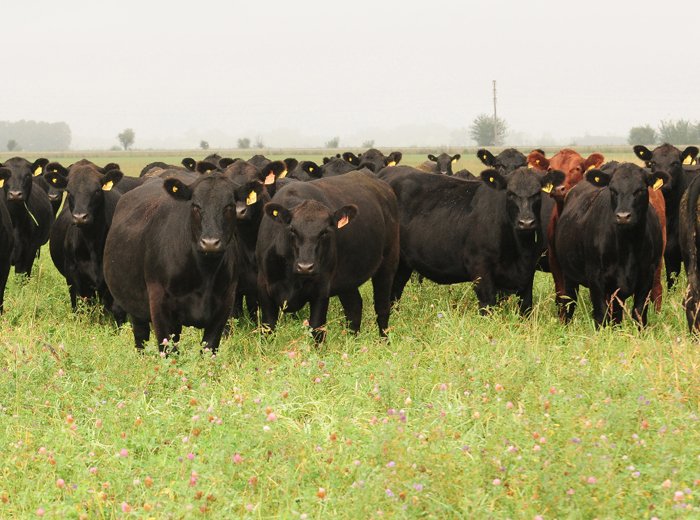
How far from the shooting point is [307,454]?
524 centimetres

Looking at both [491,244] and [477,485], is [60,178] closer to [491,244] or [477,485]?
[491,244]

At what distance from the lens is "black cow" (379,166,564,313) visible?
33.0ft

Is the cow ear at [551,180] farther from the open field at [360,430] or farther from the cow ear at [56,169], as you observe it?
the cow ear at [56,169]

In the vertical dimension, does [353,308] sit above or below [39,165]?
below

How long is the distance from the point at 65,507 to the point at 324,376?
92.9 inches

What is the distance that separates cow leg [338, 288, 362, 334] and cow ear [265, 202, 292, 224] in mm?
1480

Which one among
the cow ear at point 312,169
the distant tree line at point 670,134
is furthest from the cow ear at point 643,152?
the distant tree line at point 670,134

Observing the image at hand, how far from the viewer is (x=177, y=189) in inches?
291

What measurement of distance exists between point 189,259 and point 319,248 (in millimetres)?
1308

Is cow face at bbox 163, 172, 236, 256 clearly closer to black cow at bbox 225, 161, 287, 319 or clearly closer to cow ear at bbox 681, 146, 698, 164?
black cow at bbox 225, 161, 287, 319

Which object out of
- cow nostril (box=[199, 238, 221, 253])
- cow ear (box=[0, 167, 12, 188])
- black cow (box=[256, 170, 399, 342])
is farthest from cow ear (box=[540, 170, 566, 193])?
cow ear (box=[0, 167, 12, 188])

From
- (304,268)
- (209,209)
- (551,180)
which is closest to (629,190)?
(551,180)

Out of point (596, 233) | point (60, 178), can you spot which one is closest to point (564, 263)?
point (596, 233)

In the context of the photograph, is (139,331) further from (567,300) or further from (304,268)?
(567,300)
